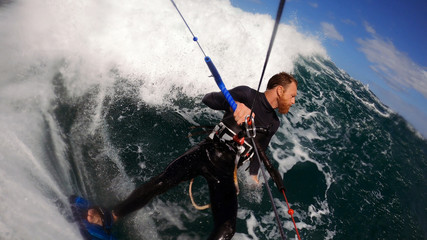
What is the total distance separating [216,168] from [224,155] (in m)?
0.23

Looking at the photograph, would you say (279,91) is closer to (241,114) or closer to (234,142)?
(241,114)

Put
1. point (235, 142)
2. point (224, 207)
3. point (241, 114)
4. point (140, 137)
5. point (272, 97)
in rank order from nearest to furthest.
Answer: point (241, 114) → point (224, 207) → point (235, 142) → point (272, 97) → point (140, 137)

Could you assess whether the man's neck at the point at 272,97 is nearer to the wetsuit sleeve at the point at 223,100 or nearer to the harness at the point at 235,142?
the wetsuit sleeve at the point at 223,100

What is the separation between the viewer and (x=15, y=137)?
2523 millimetres

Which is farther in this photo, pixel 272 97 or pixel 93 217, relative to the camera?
pixel 272 97

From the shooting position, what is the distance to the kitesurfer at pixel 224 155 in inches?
112

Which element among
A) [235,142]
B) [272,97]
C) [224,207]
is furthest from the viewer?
[272,97]

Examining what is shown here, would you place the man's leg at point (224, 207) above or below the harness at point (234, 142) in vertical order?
below

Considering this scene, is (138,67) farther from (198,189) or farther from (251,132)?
(251,132)

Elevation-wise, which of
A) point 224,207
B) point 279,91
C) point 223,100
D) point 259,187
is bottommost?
point 224,207

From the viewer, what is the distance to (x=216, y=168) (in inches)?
119

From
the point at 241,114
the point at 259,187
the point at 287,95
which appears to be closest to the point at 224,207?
the point at 241,114

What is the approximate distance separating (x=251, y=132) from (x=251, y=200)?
7.82 ft

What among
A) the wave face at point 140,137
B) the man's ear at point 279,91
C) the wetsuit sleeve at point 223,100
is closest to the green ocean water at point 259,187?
the wave face at point 140,137
